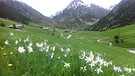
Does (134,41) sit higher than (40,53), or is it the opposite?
(40,53)

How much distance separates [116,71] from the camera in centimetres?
725

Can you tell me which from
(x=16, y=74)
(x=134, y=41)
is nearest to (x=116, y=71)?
(x=16, y=74)

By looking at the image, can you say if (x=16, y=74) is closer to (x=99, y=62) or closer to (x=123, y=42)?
(x=99, y=62)

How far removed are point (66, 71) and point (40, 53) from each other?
1856mm

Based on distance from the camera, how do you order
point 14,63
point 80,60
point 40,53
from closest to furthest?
1. point 14,63
2. point 80,60
3. point 40,53

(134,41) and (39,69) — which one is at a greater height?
(39,69)

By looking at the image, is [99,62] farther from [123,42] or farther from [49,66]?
[123,42]

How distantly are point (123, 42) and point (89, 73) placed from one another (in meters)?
117

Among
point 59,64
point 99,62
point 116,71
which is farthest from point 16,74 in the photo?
point 116,71

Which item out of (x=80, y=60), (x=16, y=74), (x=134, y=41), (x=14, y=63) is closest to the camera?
(x=16, y=74)

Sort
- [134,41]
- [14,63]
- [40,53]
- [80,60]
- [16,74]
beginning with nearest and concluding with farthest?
[16,74], [14,63], [80,60], [40,53], [134,41]

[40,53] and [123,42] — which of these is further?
[123,42]

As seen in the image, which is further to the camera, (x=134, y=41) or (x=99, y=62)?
(x=134, y=41)

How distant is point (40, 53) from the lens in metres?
7.61
